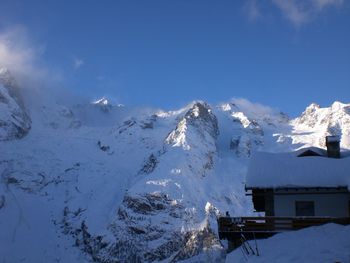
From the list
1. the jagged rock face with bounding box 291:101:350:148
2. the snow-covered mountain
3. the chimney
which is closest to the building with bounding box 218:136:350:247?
the chimney

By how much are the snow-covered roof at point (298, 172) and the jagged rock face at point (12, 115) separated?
452 ft

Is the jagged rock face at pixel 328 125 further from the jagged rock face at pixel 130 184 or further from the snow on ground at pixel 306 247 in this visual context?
the snow on ground at pixel 306 247

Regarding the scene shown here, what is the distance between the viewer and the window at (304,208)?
94.5 ft

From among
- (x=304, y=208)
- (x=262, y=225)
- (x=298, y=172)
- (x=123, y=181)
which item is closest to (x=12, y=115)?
(x=123, y=181)

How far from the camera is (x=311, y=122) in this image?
197m

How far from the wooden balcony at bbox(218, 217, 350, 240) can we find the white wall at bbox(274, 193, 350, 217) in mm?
2639

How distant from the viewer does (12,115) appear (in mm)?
171375

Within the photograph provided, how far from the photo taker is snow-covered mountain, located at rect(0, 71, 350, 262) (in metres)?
116

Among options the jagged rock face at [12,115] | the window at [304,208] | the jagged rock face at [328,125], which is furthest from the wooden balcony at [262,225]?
the jagged rock face at [12,115]

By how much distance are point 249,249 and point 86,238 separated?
3902 inches

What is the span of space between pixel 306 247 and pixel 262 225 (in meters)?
4.10

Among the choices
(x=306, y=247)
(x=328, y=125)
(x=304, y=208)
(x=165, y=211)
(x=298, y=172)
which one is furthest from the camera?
(x=328, y=125)

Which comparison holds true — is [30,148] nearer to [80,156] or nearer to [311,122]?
[80,156]

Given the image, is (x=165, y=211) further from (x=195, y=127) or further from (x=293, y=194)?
(x=293, y=194)
